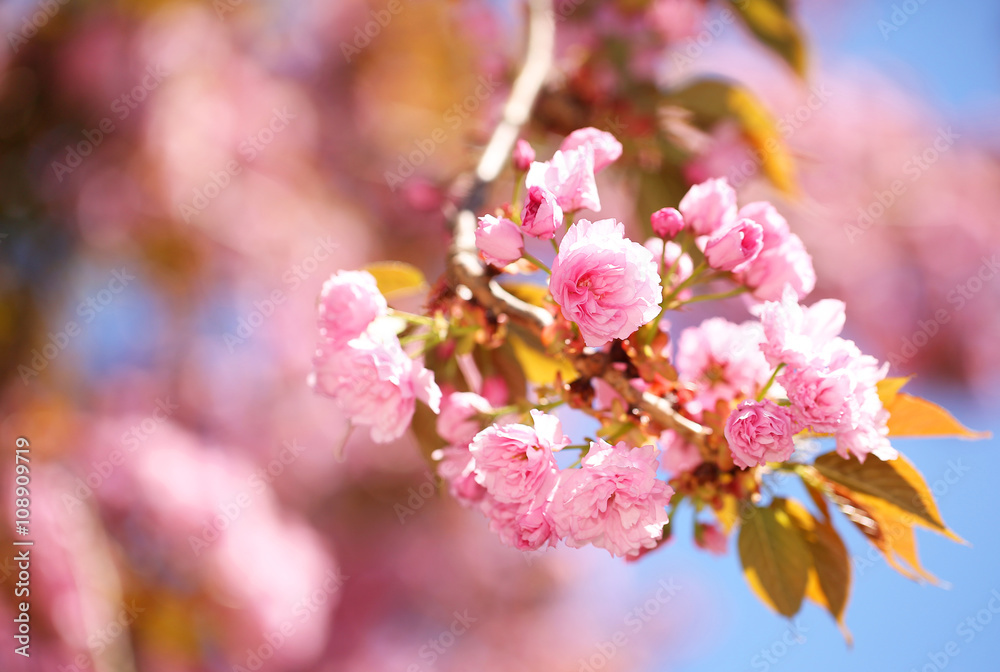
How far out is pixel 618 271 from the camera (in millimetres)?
497

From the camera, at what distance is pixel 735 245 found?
564mm

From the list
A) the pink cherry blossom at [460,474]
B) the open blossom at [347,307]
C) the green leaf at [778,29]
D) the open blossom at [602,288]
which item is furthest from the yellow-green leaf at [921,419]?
the green leaf at [778,29]

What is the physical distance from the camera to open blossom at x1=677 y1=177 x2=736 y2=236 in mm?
606

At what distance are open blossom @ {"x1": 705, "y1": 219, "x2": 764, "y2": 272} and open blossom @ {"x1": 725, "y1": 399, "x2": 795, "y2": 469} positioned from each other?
0.41 ft

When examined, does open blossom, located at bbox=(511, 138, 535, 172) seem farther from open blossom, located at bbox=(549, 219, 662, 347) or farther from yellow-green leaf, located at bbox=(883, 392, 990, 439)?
yellow-green leaf, located at bbox=(883, 392, 990, 439)

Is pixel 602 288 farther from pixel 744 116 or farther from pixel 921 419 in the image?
pixel 744 116

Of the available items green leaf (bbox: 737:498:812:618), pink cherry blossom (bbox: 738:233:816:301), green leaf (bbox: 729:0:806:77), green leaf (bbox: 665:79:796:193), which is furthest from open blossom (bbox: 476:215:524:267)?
green leaf (bbox: 729:0:806:77)

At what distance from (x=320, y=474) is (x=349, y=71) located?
5.14ft

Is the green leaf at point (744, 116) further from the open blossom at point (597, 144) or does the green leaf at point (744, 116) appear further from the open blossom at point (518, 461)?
the open blossom at point (518, 461)

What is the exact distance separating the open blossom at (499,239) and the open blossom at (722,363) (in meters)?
0.22

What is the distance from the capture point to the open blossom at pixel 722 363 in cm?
64

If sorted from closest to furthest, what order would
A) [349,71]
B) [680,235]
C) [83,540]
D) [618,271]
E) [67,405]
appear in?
1. [618,271]
2. [680,235]
3. [83,540]
4. [67,405]
5. [349,71]

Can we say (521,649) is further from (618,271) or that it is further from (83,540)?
(618,271)

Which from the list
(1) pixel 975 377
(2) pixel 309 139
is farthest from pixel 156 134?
(1) pixel 975 377
